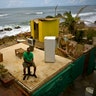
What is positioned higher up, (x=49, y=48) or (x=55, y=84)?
(x=49, y=48)

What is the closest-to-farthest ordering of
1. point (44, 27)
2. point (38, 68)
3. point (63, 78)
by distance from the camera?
point (63, 78) → point (38, 68) → point (44, 27)

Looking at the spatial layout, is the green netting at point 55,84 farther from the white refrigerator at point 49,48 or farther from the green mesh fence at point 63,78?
the white refrigerator at point 49,48

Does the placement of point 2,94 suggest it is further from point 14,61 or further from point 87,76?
point 87,76

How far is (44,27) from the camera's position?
9.23 meters

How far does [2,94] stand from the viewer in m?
4.69

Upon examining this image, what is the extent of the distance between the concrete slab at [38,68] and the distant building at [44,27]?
189 cm

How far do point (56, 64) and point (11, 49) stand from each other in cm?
319

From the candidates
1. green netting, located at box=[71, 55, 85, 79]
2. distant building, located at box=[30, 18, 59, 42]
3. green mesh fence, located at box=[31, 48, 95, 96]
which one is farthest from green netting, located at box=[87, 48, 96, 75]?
distant building, located at box=[30, 18, 59, 42]

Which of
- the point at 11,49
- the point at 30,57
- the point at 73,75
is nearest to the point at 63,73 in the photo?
the point at 73,75

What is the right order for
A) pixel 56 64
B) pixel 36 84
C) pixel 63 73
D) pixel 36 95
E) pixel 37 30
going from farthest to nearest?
pixel 37 30 < pixel 56 64 < pixel 63 73 < pixel 36 84 < pixel 36 95

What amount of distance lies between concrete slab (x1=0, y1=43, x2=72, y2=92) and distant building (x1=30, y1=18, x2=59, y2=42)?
1.89m

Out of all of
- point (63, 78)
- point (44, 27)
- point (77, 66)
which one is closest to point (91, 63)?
point (77, 66)

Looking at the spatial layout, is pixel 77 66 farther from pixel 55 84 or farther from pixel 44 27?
pixel 44 27

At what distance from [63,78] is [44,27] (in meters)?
4.36
